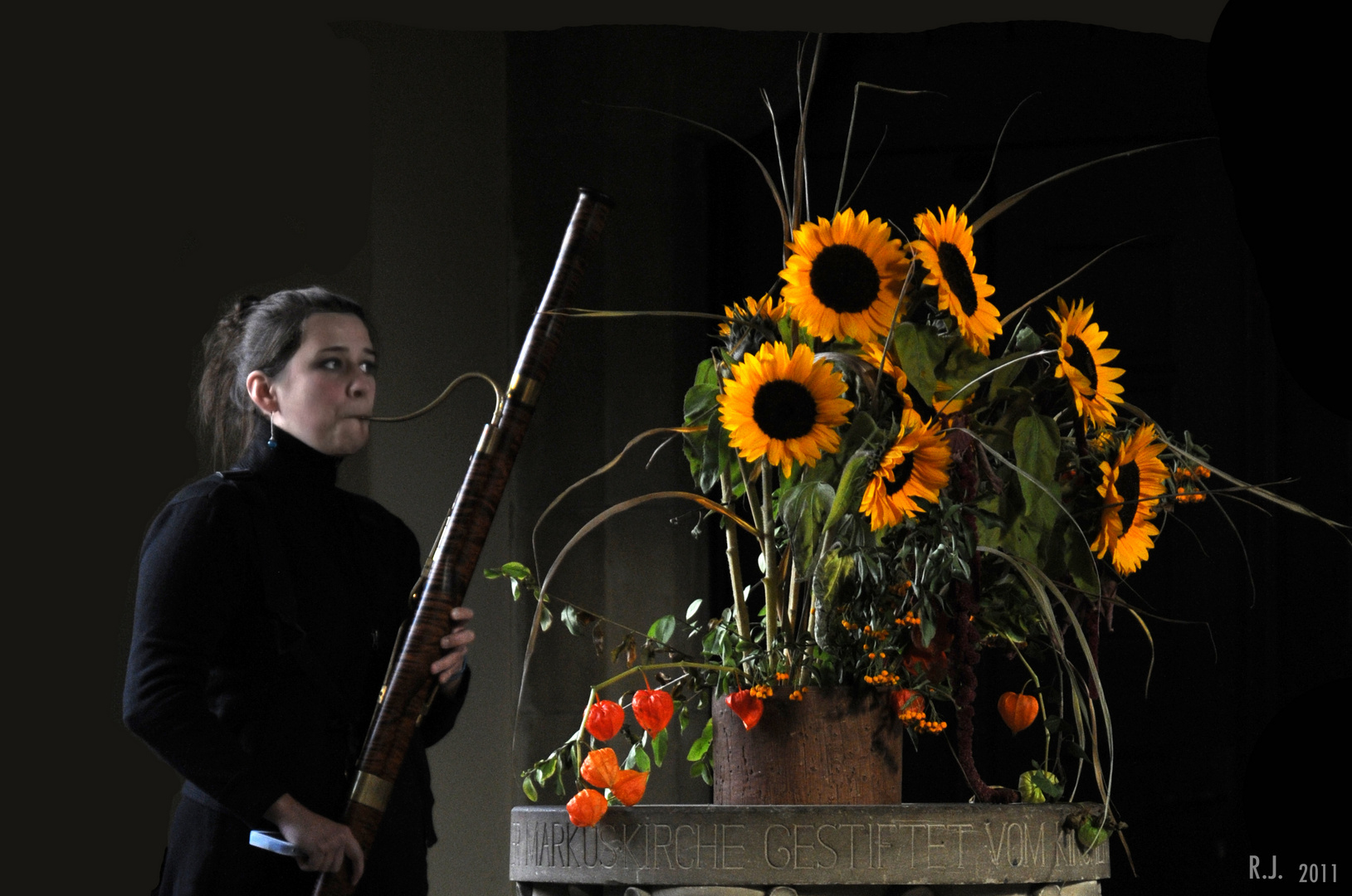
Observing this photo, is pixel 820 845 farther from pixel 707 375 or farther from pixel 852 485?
pixel 707 375

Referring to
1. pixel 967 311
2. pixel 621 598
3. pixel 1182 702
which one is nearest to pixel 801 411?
pixel 967 311

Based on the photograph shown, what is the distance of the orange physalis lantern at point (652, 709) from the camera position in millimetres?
1088

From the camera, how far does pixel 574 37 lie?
237 cm

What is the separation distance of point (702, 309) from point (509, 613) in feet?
1.88

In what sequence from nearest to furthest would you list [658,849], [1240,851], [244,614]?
[658,849], [244,614], [1240,851]

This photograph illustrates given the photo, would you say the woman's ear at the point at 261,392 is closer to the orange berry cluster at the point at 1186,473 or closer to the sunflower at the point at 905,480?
the sunflower at the point at 905,480

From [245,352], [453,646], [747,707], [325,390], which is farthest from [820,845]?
[245,352]

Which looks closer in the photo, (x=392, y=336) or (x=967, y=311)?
(x=967, y=311)

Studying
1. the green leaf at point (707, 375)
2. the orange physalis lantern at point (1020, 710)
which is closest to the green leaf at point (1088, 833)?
the orange physalis lantern at point (1020, 710)

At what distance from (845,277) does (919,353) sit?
3.2 inches

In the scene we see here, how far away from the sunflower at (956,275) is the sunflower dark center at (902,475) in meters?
0.12

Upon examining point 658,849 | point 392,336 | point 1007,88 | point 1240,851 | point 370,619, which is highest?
point 1007,88

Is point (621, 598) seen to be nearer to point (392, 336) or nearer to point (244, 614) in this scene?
point (392, 336)

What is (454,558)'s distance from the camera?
1.24 m
